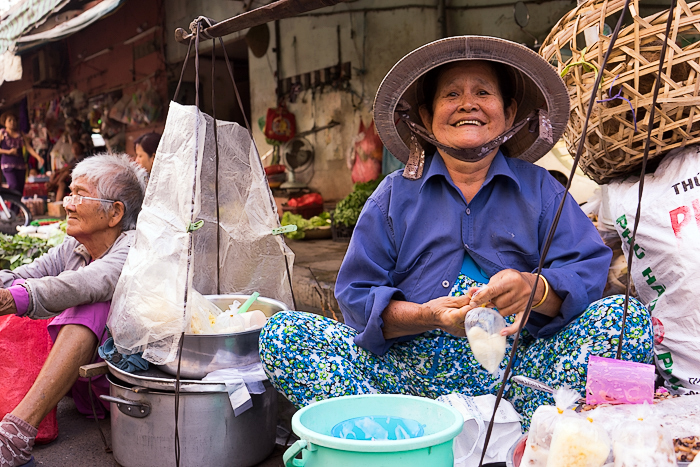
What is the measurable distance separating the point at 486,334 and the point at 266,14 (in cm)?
123

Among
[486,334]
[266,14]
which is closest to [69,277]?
[266,14]

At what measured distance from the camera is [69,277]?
7.28ft

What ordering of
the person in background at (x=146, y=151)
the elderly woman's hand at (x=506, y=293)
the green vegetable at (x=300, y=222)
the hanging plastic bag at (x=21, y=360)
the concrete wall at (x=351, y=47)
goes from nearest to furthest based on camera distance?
the elderly woman's hand at (x=506, y=293)
the hanging plastic bag at (x=21, y=360)
the person in background at (x=146, y=151)
the concrete wall at (x=351, y=47)
the green vegetable at (x=300, y=222)

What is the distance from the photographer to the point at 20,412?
2.11 metres

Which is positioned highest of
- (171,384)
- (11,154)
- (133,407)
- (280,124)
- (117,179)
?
(280,124)

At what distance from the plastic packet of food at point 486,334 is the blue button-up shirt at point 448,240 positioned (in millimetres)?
359

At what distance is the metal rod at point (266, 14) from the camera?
1.71m

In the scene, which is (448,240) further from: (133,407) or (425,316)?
(133,407)

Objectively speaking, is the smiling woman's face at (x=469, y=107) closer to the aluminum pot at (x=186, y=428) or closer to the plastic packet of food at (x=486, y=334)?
the plastic packet of food at (x=486, y=334)

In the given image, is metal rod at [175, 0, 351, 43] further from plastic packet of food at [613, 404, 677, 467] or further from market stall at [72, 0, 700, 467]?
plastic packet of food at [613, 404, 677, 467]

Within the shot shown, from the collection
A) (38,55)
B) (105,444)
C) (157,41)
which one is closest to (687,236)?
(105,444)

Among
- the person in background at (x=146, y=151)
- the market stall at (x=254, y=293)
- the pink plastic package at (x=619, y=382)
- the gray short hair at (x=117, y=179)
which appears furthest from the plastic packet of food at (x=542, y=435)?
the person in background at (x=146, y=151)

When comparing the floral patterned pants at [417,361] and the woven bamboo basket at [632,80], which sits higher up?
the woven bamboo basket at [632,80]

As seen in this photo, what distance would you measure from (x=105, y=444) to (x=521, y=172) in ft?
6.28
